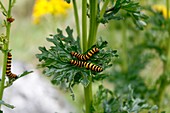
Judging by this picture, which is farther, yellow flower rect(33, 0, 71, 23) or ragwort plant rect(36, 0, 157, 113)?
yellow flower rect(33, 0, 71, 23)

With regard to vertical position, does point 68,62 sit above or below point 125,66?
below

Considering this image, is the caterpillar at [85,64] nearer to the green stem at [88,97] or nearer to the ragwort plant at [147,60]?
the green stem at [88,97]

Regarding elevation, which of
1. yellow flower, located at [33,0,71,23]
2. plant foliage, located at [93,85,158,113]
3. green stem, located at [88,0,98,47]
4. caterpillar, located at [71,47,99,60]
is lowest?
plant foliage, located at [93,85,158,113]

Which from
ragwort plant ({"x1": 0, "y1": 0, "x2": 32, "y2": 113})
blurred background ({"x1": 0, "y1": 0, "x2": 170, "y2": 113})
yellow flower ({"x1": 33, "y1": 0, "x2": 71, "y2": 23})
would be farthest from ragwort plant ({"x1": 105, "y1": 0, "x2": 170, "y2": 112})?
ragwort plant ({"x1": 0, "y1": 0, "x2": 32, "y2": 113})

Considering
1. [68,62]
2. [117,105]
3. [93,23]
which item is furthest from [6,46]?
[117,105]

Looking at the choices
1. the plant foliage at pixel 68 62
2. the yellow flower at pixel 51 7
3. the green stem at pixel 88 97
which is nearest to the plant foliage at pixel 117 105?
the green stem at pixel 88 97

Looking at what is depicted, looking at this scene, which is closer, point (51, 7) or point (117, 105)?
point (117, 105)

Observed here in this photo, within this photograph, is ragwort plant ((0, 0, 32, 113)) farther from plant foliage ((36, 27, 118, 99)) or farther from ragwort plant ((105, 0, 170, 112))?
ragwort plant ((105, 0, 170, 112))

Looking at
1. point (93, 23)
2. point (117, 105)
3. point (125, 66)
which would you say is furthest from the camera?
point (125, 66)

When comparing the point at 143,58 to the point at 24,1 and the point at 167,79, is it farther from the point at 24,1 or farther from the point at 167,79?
the point at 24,1

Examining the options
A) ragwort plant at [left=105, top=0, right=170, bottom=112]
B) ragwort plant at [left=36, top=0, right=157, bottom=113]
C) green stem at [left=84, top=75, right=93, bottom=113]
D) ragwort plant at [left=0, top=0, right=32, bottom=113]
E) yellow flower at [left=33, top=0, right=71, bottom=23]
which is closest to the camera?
ragwort plant at [left=0, top=0, right=32, bottom=113]

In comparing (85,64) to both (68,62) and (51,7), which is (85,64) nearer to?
(68,62)

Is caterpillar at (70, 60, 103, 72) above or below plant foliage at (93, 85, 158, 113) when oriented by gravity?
above

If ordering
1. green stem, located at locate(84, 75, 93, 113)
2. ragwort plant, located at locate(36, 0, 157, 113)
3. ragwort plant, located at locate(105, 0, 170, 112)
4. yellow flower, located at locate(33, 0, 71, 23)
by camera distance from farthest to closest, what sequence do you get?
yellow flower, located at locate(33, 0, 71, 23), ragwort plant, located at locate(105, 0, 170, 112), green stem, located at locate(84, 75, 93, 113), ragwort plant, located at locate(36, 0, 157, 113)
